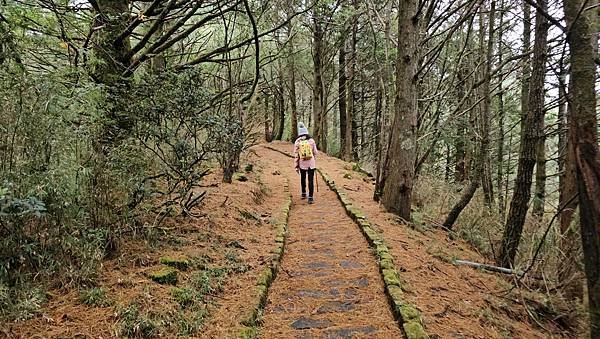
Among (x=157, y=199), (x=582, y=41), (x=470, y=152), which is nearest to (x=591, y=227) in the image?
(x=582, y=41)

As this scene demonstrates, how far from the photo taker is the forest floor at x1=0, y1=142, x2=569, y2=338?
3481 millimetres

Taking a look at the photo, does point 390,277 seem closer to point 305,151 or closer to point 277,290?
point 277,290

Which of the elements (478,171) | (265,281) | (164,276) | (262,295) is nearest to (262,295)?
(262,295)

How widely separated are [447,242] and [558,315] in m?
2.97

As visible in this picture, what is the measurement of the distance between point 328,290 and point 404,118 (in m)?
4.47

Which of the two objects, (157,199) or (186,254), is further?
(157,199)

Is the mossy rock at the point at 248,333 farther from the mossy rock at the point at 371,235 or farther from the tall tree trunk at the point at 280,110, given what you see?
the tall tree trunk at the point at 280,110

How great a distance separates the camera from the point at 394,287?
4586mm

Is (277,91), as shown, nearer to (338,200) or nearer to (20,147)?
(338,200)

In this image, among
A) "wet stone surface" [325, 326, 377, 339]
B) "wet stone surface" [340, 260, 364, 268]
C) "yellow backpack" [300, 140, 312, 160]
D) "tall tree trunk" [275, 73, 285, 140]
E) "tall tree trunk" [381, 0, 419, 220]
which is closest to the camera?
"wet stone surface" [325, 326, 377, 339]

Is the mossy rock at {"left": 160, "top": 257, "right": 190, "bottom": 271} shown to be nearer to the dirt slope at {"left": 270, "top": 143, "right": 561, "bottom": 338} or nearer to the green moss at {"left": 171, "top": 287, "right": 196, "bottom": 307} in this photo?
the green moss at {"left": 171, "top": 287, "right": 196, "bottom": 307}

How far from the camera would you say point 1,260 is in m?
3.28

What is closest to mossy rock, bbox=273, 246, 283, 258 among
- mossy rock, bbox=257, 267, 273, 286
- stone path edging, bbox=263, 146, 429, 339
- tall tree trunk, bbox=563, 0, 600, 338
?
mossy rock, bbox=257, 267, 273, 286

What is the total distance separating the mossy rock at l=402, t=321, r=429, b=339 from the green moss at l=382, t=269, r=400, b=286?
0.93m
